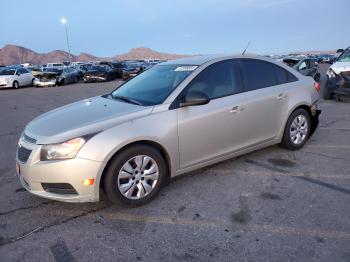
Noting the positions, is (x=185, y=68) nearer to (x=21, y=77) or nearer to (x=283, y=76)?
(x=283, y=76)

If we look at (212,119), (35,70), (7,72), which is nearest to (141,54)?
(35,70)

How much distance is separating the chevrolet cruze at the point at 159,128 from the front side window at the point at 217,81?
1 centimetres

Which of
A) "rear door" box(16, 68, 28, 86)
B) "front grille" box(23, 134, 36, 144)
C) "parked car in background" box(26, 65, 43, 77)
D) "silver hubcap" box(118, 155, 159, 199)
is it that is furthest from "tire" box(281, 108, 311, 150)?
"parked car in background" box(26, 65, 43, 77)

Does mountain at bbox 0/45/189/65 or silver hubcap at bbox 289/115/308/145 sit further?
mountain at bbox 0/45/189/65

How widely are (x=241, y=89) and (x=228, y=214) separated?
1828mm

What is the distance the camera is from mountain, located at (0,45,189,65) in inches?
5891

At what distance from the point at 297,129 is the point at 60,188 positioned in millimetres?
3782

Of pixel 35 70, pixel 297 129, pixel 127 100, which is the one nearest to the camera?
pixel 127 100

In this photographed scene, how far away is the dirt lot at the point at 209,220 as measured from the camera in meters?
3.08

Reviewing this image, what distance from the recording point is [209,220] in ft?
11.8

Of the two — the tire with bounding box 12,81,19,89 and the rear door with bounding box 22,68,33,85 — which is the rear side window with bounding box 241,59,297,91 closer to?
the tire with bounding box 12,81,19,89

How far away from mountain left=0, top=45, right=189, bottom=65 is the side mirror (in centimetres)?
14663

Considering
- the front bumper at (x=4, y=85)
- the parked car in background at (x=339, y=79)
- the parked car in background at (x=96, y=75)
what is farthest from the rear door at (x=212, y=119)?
the parked car in background at (x=96, y=75)

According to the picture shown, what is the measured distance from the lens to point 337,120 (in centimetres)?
817
